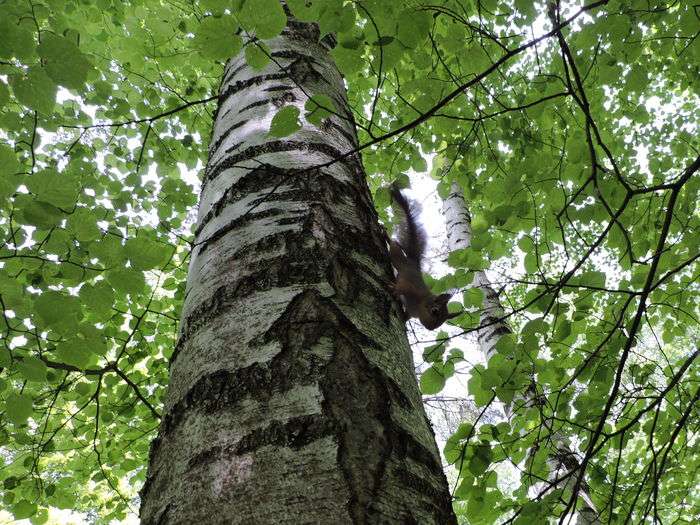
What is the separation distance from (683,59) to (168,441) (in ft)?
12.2

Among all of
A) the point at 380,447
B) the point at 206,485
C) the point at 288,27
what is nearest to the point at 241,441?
the point at 206,485

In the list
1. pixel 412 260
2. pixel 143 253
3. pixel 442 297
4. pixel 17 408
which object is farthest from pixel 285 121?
pixel 442 297

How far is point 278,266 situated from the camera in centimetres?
87

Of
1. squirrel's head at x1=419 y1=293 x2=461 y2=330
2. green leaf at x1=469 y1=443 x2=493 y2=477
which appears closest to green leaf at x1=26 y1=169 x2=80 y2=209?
green leaf at x1=469 y1=443 x2=493 y2=477

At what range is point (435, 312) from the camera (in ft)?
7.40

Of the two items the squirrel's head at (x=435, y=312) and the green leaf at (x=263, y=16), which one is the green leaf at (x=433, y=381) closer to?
the squirrel's head at (x=435, y=312)

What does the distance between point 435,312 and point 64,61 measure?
5.69ft

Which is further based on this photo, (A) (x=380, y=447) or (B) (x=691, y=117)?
(B) (x=691, y=117)

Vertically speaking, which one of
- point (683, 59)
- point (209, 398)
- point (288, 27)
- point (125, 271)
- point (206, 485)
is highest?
point (683, 59)

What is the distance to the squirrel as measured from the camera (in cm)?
197

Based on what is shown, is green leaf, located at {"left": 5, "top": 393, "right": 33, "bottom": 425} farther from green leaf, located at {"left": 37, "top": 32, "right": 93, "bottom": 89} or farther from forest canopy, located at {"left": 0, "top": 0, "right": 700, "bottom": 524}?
green leaf, located at {"left": 37, "top": 32, "right": 93, "bottom": 89}

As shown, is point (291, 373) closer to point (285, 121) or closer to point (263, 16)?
point (285, 121)

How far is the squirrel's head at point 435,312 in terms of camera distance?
2.14 m

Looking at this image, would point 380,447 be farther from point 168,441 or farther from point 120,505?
point 120,505
